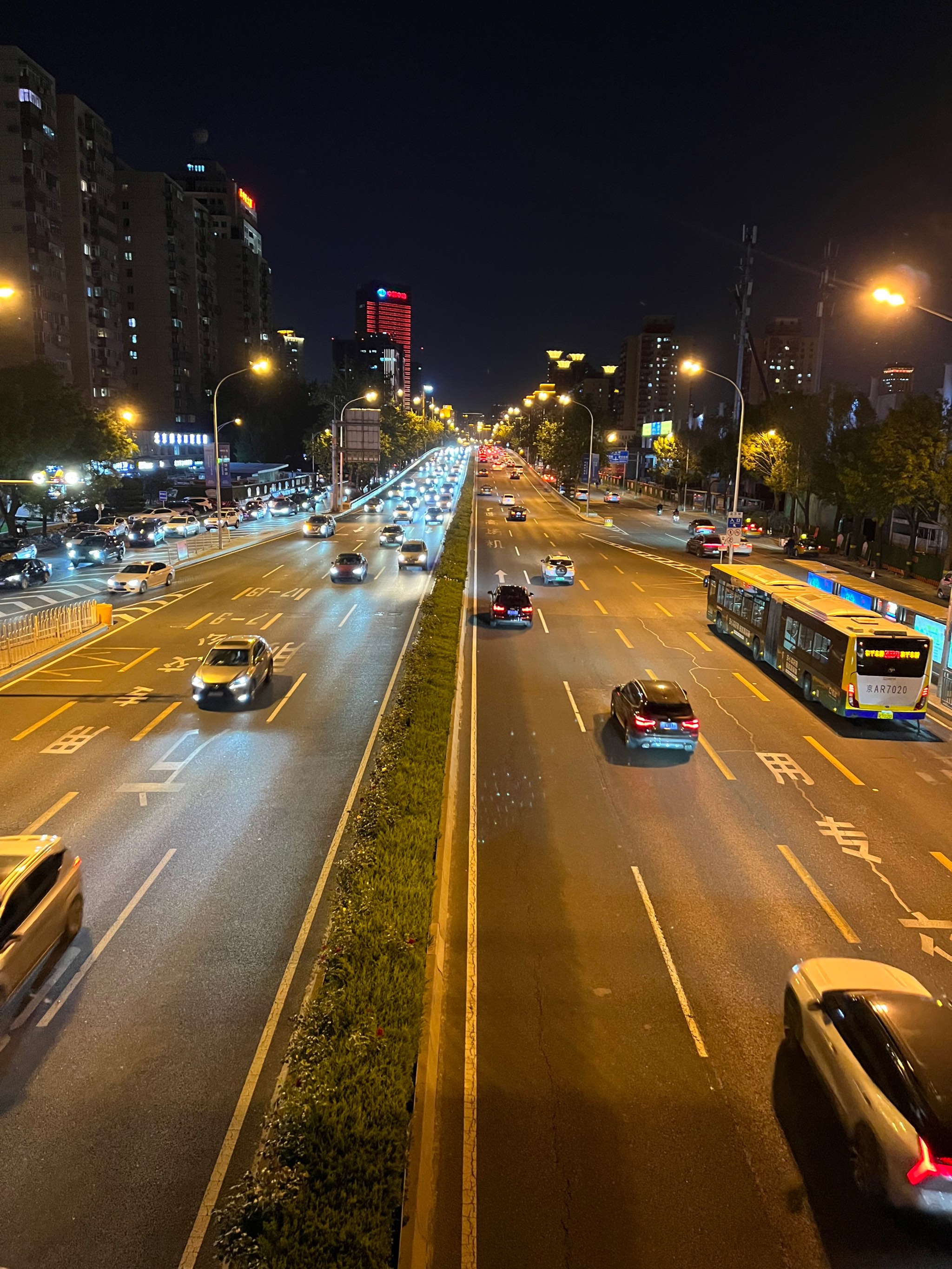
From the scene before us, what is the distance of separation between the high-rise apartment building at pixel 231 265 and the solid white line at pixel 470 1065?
15413cm

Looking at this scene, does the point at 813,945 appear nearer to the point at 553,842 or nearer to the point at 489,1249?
the point at 553,842

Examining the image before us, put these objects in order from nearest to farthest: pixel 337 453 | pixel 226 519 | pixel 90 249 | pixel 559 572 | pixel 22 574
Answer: pixel 22 574
pixel 559 572
pixel 226 519
pixel 337 453
pixel 90 249

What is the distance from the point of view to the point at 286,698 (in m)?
23.4

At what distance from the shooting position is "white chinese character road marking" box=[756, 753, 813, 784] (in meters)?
18.3

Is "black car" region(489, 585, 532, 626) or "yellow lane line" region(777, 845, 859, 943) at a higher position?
"black car" region(489, 585, 532, 626)

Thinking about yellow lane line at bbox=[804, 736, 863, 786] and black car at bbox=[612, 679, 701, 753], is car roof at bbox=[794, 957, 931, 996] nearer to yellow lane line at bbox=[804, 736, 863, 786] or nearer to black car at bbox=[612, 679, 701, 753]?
yellow lane line at bbox=[804, 736, 863, 786]

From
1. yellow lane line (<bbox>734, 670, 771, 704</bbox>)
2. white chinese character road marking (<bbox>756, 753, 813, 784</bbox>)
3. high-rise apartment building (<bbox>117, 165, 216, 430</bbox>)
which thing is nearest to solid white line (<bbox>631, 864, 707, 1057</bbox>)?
white chinese character road marking (<bbox>756, 753, 813, 784</bbox>)

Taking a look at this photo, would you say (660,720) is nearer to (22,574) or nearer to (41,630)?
(41,630)

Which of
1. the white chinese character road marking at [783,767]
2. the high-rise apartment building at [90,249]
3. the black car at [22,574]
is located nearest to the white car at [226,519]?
the black car at [22,574]

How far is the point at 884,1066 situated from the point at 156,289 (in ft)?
451

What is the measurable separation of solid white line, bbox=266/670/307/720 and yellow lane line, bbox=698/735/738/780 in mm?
10985

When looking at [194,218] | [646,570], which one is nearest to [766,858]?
[646,570]

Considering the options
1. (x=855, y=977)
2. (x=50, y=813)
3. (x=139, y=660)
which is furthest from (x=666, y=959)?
(x=139, y=660)

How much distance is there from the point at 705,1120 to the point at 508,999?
110 inches
